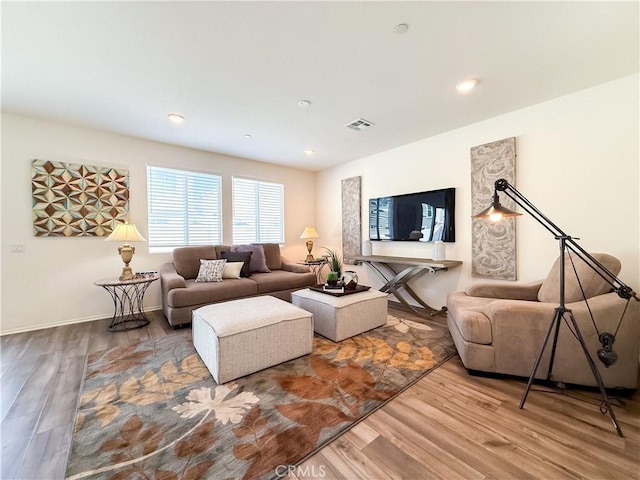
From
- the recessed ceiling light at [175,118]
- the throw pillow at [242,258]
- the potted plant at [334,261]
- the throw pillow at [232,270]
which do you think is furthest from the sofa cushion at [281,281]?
the recessed ceiling light at [175,118]

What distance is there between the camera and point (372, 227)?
4410mm

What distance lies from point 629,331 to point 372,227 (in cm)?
308

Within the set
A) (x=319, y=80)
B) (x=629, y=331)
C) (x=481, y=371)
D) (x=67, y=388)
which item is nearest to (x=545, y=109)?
(x=629, y=331)

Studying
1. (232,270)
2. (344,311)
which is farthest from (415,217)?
(232,270)

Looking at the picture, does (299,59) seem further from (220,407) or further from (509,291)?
(509,291)

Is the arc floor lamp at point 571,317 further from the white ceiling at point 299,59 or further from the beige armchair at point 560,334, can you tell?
the white ceiling at point 299,59

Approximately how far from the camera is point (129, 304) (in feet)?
11.7

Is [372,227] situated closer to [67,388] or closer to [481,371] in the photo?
[481,371]

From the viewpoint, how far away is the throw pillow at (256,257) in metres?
4.18

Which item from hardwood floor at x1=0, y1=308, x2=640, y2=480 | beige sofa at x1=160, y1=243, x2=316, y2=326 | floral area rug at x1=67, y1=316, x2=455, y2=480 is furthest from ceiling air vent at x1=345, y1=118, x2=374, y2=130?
hardwood floor at x1=0, y1=308, x2=640, y2=480

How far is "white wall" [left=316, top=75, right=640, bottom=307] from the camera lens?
7.39ft

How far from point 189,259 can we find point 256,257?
3.26ft

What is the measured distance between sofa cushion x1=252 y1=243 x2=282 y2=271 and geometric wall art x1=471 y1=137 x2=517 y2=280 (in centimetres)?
304

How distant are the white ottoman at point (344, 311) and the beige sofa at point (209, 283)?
2.88 ft
